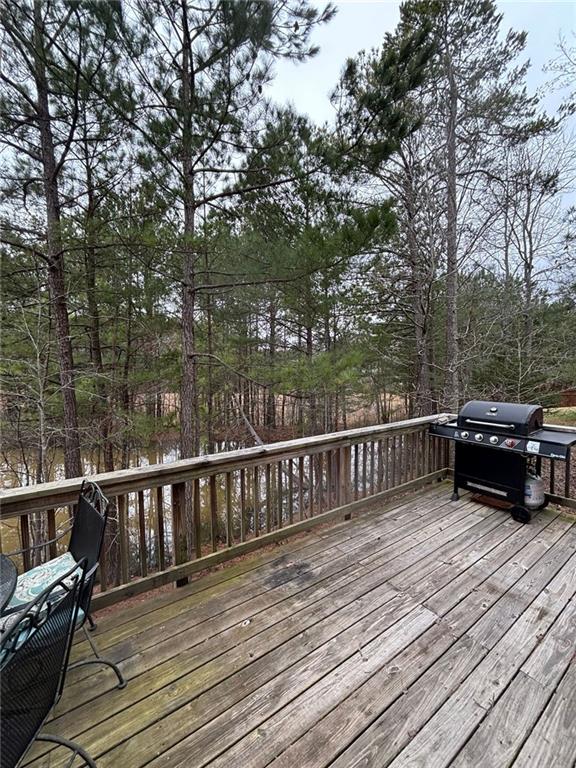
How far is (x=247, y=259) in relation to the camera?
472cm

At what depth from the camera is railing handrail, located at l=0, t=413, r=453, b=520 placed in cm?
172

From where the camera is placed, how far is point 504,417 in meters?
3.03

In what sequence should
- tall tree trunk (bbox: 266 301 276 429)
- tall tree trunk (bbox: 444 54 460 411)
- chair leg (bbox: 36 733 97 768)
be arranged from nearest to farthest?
chair leg (bbox: 36 733 97 768) < tall tree trunk (bbox: 444 54 460 411) < tall tree trunk (bbox: 266 301 276 429)

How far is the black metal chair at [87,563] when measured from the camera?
1422 millimetres

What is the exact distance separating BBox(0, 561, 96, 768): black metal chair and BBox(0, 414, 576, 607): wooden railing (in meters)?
0.61

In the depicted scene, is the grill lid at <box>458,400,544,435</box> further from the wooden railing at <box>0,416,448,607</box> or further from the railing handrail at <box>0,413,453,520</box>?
the railing handrail at <box>0,413,453,520</box>

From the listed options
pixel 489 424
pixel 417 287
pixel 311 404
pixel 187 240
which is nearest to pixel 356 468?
pixel 489 424

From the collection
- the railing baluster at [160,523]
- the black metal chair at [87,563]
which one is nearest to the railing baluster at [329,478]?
the railing baluster at [160,523]

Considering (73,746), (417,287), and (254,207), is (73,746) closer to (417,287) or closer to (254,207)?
(254,207)

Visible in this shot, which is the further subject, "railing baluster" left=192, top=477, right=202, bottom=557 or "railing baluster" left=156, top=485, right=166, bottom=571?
"railing baluster" left=192, top=477, right=202, bottom=557

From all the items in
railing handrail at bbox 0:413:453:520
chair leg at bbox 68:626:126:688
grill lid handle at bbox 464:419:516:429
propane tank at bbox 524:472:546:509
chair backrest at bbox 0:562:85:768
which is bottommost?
chair leg at bbox 68:626:126:688

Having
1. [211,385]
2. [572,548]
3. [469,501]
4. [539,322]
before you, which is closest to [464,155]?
[539,322]

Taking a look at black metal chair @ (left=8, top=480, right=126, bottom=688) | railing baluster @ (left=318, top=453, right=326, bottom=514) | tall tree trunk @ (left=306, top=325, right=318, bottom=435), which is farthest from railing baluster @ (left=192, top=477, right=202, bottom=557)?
tall tree trunk @ (left=306, top=325, right=318, bottom=435)

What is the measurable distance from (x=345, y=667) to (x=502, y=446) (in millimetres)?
2209
